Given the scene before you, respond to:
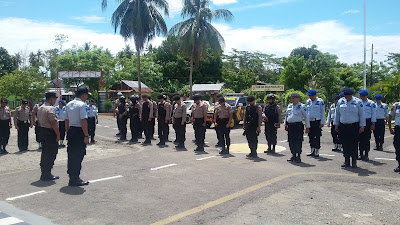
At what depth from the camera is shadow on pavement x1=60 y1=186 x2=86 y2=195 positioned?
21.5ft

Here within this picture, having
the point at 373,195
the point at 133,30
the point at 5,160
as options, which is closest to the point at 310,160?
the point at 373,195

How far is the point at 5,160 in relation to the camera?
10.4m

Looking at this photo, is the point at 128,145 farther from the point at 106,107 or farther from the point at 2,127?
the point at 106,107

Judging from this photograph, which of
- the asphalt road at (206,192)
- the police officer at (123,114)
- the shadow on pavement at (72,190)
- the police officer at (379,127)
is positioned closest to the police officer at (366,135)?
the asphalt road at (206,192)

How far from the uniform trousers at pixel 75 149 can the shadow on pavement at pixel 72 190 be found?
0.26 meters

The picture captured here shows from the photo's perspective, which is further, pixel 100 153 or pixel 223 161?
pixel 100 153

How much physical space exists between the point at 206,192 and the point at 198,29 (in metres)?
28.3

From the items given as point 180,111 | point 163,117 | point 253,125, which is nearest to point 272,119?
point 253,125

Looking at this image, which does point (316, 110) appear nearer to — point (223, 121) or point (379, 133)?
point (223, 121)

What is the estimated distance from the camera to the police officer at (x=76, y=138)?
7059mm

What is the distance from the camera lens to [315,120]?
10570 millimetres

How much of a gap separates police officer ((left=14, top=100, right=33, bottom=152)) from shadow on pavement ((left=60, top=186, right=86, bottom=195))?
20.4ft

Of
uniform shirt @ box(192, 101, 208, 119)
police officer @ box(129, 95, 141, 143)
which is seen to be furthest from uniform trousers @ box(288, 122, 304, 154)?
police officer @ box(129, 95, 141, 143)

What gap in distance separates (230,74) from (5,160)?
3870cm
